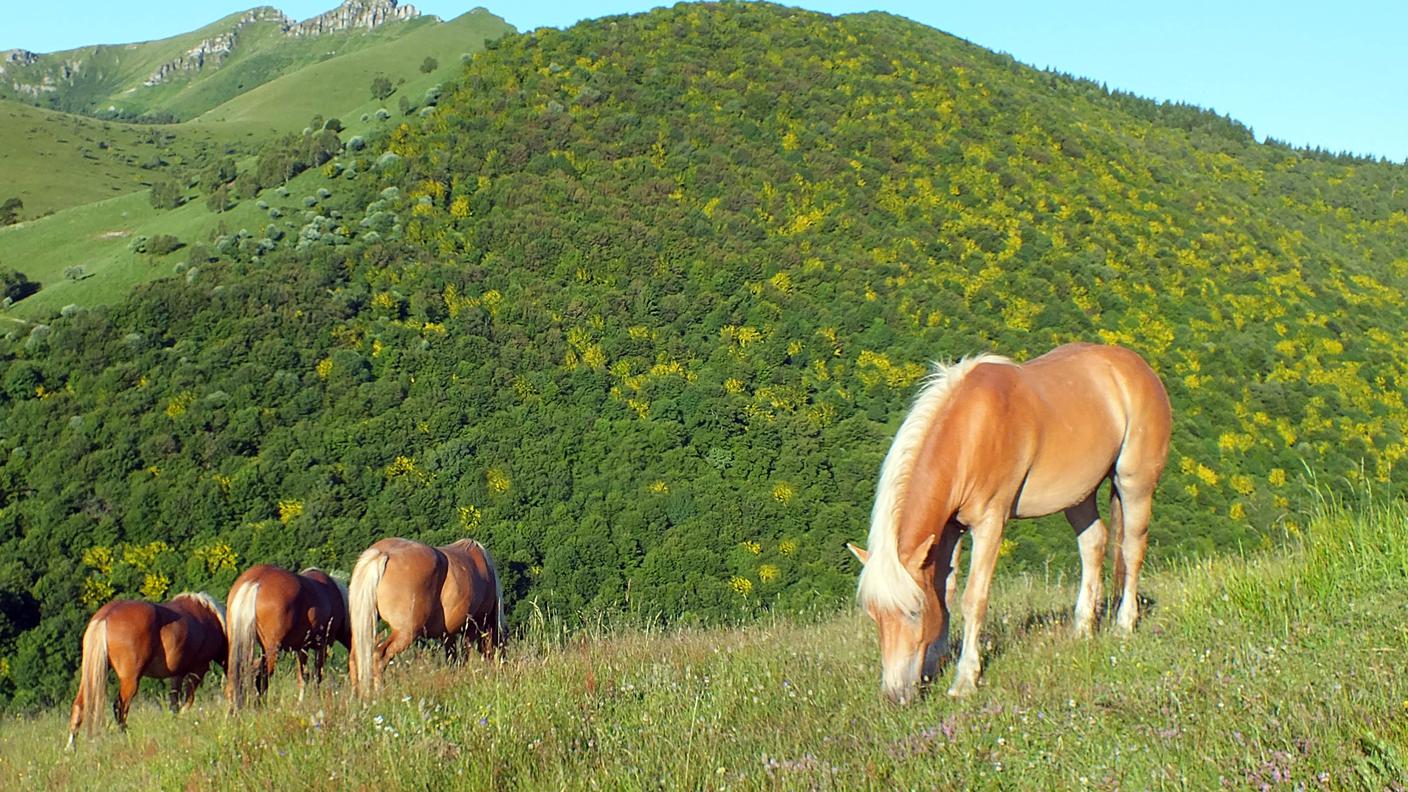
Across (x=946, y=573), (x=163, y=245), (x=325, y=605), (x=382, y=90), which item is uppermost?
(x=382, y=90)

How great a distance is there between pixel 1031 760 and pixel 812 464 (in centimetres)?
2107

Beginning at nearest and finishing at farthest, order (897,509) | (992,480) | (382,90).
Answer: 1. (897,509)
2. (992,480)
3. (382,90)

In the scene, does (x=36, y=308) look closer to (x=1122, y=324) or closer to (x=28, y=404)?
(x=28, y=404)

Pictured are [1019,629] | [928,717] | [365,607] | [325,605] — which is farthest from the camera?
[325,605]

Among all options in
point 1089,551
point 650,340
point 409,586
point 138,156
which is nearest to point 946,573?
point 1089,551

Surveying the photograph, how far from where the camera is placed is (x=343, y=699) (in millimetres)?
6688

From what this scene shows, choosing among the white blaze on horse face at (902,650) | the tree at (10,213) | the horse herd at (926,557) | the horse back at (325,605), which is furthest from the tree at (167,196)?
the white blaze on horse face at (902,650)

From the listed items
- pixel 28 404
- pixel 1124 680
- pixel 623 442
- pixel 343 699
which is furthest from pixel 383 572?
pixel 28 404

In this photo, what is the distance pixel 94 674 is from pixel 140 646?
18.2 inches

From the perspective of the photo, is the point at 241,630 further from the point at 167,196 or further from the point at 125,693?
the point at 167,196

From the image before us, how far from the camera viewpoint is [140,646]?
32.5 ft

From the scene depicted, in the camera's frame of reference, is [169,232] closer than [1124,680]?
No

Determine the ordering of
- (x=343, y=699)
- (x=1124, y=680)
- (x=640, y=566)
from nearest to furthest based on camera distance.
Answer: (x=1124, y=680), (x=343, y=699), (x=640, y=566)

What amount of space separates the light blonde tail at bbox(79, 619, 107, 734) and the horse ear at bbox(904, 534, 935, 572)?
26.2 feet
